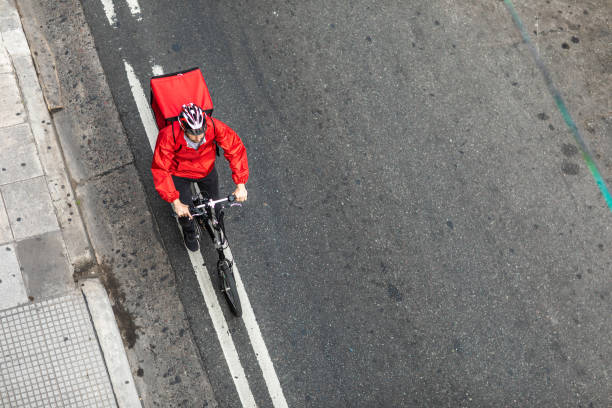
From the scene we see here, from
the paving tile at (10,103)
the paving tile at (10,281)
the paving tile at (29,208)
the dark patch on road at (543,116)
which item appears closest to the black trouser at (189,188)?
the paving tile at (29,208)

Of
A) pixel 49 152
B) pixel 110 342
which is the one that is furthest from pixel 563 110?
pixel 49 152

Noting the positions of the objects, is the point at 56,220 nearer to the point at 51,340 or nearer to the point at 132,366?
the point at 51,340

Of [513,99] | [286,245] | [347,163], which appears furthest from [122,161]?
[513,99]

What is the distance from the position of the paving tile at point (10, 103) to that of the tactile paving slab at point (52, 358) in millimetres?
2137

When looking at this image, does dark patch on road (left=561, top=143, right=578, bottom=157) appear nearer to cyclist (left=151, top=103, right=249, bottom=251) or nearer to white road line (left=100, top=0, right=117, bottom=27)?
cyclist (left=151, top=103, right=249, bottom=251)

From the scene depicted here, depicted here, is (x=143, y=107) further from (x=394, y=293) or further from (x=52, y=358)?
(x=394, y=293)

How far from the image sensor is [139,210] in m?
6.04

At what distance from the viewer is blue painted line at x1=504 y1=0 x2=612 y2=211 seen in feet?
23.0

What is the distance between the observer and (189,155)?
Answer: 16.4 feet

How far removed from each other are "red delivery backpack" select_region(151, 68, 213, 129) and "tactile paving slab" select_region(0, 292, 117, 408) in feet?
7.30

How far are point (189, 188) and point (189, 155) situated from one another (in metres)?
0.52

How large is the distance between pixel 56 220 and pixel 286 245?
99.8 inches

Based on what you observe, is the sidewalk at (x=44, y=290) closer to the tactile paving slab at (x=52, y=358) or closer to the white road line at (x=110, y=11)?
the tactile paving slab at (x=52, y=358)

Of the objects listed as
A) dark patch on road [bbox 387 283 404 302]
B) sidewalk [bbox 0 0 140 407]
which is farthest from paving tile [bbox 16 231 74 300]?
dark patch on road [bbox 387 283 404 302]
